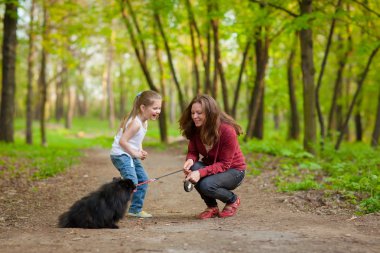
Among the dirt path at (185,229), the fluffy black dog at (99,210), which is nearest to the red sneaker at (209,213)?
the dirt path at (185,229)

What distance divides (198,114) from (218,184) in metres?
0.96

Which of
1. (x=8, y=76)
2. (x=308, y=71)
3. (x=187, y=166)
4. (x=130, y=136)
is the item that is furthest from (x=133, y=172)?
(x=8, y=76)

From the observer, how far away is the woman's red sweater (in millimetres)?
5645

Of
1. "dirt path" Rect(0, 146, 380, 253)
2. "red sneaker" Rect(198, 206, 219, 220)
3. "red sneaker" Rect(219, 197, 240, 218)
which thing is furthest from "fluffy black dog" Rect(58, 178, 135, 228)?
"red sneaker" Rect(219, 197, 240, 218)

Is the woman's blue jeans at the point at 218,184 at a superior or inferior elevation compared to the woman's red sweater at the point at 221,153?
inferior

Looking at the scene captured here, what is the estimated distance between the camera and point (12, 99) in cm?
1633

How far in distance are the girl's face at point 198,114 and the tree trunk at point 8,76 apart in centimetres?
1253

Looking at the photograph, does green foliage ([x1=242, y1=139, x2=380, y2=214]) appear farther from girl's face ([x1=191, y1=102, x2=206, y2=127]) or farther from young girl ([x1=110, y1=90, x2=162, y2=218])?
young girl ([x1=110, y1=90, x2=162, y2=218])

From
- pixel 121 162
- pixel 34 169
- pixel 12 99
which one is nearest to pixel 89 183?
pixel 34 169

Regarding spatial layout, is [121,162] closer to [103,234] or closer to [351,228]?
[103,234]

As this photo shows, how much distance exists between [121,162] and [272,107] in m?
23.4

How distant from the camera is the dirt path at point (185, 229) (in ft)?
13.2

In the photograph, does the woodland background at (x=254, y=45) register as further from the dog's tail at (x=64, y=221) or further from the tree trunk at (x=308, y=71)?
the dog's tail at (x=64, y=221)

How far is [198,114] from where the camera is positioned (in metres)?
5.61
